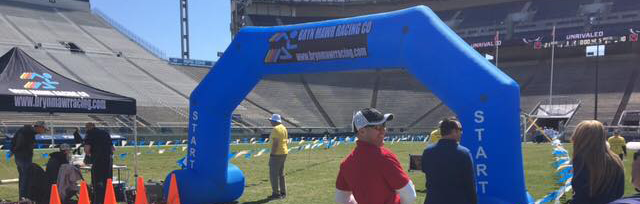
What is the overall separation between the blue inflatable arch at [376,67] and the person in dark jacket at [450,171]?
4.70 feet

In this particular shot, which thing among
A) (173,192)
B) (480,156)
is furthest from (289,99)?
(480,156)

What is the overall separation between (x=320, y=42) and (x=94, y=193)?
4.57 metres

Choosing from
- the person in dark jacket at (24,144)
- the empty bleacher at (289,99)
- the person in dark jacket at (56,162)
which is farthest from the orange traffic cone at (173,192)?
the empty bleacher at (289,99)

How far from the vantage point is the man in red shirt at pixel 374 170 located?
11.0ft

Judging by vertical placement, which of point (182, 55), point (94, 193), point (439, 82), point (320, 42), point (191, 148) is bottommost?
point (94, 193)

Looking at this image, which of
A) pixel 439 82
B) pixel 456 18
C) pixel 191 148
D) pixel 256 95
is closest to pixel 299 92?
pixel 256 95

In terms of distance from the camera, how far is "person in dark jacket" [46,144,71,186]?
7812mm

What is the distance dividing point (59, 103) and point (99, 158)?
1298mm

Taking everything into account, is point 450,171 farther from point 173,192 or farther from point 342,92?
point 342,92

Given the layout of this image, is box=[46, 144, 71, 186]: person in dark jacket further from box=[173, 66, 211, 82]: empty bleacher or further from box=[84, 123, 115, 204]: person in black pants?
box=[173, 66, 211, 82]: empty bleacher

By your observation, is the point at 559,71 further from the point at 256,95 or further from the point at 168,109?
the point at 168,109

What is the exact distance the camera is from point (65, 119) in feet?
103

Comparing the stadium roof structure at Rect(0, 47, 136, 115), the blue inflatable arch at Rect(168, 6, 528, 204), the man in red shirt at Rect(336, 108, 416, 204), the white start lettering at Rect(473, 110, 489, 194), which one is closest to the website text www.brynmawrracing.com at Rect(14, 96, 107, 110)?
the stadium roof structure at Rect(0, 47, 136, 115)

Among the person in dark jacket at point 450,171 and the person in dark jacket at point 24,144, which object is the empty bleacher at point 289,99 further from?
the person in dark jacket at point 450,171
